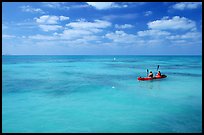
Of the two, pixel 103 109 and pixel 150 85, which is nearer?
pixel 103 109

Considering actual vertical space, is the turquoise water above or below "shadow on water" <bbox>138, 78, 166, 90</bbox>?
below

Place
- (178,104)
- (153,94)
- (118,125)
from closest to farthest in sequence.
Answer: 1. (118,125)
2. (178,104)
3. (153,94)

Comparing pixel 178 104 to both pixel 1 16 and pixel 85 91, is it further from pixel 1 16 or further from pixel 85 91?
pixel 1 16

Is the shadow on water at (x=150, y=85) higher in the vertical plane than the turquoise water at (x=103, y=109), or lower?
higher

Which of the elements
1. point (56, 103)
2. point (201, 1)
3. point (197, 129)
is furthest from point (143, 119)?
point (201, 1)

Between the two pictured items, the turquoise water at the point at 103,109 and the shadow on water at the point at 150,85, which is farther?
the shadow on water at the point at 150,85

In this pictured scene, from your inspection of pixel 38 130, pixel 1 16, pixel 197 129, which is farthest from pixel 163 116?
pixel 1 16

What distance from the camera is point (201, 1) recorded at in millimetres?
3559

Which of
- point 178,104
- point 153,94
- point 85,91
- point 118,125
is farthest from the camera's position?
point 85,91

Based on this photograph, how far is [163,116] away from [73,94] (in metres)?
4.32

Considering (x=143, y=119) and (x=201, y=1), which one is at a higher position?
(x=201, y=1)

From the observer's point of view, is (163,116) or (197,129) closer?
(197,129)

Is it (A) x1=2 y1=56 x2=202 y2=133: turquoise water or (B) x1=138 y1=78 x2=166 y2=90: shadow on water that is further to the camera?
(B) x1=138 y1=78 x2=166 y2=90: shadow on water

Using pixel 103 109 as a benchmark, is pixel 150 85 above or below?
above
